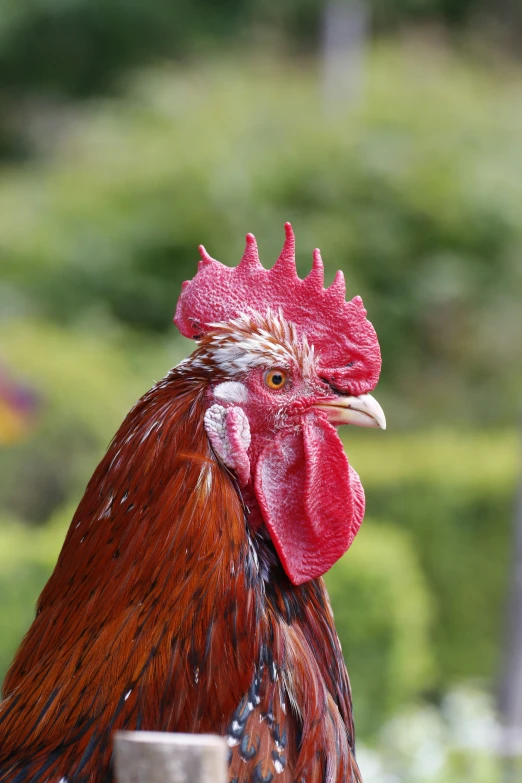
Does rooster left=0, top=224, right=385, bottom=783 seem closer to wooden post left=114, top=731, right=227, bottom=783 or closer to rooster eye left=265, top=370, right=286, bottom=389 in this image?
rooster eye left=265, top=370, right=286, bottom=389

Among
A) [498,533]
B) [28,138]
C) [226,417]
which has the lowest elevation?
[226,417]

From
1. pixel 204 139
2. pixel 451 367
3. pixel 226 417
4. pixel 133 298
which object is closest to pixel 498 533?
pixel 451 367

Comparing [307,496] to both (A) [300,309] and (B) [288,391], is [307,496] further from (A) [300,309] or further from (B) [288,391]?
(A) [300,309]

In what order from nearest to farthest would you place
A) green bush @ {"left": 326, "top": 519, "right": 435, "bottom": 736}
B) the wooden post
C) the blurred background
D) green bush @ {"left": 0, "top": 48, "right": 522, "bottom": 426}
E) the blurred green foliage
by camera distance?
the wooden post, green bush @ {"left": 326, "top": 519, "right": 435, "bottom": 736}, the blurred background, the blurred green foliage, green bush @ {"left": 0, "top": 48, "right": 522, "bottom": 426}

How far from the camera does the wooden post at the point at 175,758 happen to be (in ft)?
4.67

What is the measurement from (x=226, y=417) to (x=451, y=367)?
9153mm

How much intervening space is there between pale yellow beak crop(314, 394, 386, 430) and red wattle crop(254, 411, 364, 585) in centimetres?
3

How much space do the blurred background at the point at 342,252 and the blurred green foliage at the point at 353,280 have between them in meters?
0.03

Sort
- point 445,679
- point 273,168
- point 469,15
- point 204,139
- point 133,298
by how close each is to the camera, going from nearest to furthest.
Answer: point 445,679
point 133,298
point 273,168
point 204,139
point 469,15

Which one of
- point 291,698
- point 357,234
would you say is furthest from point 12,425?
point 357,234

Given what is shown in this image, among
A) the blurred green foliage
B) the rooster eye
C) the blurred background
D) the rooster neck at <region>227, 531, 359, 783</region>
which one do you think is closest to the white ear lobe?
the rooster eye

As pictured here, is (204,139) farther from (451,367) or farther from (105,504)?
(105,504)

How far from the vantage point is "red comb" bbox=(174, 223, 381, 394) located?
7.95 ft

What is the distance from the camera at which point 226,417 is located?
7.32 feet
